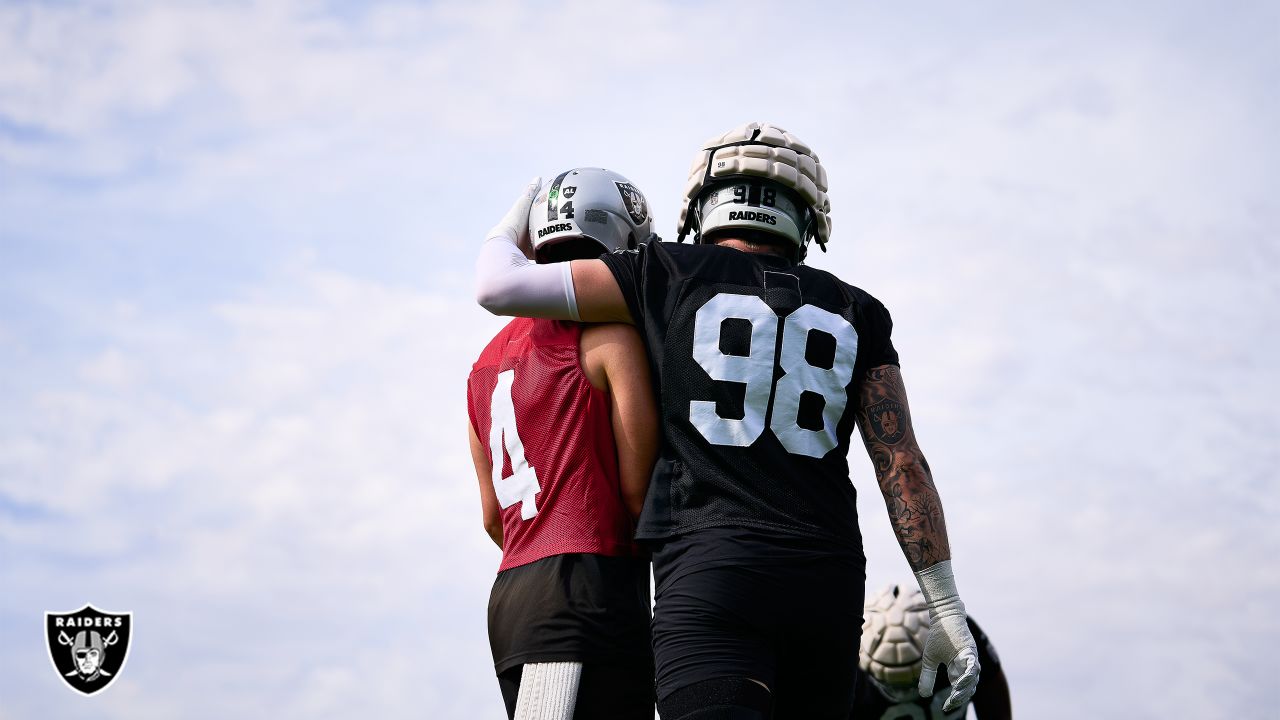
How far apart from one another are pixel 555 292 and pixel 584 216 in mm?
684

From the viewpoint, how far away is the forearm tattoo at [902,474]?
5.00m

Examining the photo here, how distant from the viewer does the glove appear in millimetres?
5625

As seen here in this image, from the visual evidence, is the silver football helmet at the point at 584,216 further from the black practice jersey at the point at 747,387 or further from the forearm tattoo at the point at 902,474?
the forearm tattoo at the point at 902,474

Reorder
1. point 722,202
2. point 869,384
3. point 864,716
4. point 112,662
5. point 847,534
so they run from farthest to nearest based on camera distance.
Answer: point 112,662 → point 864,716 → point 722,202 → point 869,384 → point 847,534

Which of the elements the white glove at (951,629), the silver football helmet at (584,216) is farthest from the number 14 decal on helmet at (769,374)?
the silver football helmet at (584,216)

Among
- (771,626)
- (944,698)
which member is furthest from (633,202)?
(944,698)

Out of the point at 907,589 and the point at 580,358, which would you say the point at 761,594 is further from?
the point at 907,589

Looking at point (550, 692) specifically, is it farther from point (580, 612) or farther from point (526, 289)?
point (526, 289)

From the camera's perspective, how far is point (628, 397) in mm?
5000

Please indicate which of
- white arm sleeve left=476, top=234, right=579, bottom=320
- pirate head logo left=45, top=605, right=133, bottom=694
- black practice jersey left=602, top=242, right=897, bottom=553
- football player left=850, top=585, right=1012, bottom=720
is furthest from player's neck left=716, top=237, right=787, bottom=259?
pirate head logo left=45, top=605, right=133, bottom=694

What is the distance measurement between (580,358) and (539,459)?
1.49 feet

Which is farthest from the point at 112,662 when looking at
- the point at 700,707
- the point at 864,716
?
the point at 700,707

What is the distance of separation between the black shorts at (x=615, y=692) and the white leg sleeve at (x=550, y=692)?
3 cm

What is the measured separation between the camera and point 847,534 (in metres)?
4.71
